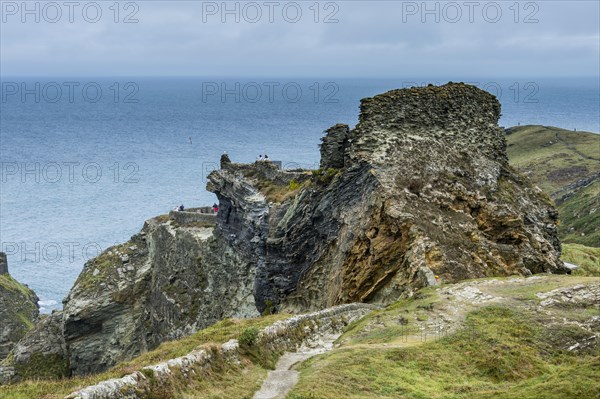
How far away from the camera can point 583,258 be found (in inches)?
2269

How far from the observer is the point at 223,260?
58156mm

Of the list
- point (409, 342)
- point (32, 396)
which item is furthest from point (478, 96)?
point (32, 396)

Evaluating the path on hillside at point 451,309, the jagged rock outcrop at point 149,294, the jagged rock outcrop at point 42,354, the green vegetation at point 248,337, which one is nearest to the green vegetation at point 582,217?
the jagged rock outcrop at point 149,294

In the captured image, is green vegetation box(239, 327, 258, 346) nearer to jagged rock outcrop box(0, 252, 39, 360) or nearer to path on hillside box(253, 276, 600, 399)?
path on hillside box(253, 276, 600, 399)

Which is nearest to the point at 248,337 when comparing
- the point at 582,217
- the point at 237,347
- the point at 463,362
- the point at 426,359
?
the point at 237,347

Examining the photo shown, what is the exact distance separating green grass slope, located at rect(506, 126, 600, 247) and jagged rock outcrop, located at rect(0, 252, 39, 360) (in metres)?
64.8

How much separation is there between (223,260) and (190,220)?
321 inches

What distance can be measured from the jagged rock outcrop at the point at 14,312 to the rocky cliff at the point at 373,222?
13.9 m

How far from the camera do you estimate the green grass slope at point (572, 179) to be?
110 metres

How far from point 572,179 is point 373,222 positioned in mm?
132408

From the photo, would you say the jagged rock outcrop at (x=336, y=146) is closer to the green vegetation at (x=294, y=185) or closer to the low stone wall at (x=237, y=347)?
the green vegetation at (x=294, y=185)

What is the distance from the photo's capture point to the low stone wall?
17.6 m

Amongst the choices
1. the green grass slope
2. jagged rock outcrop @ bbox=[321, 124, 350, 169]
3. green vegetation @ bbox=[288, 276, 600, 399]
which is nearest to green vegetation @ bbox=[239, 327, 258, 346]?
green vegetation @ bbox=[288, 276, 600, 399]

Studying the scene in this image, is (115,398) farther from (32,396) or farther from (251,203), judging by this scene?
(251,203)
